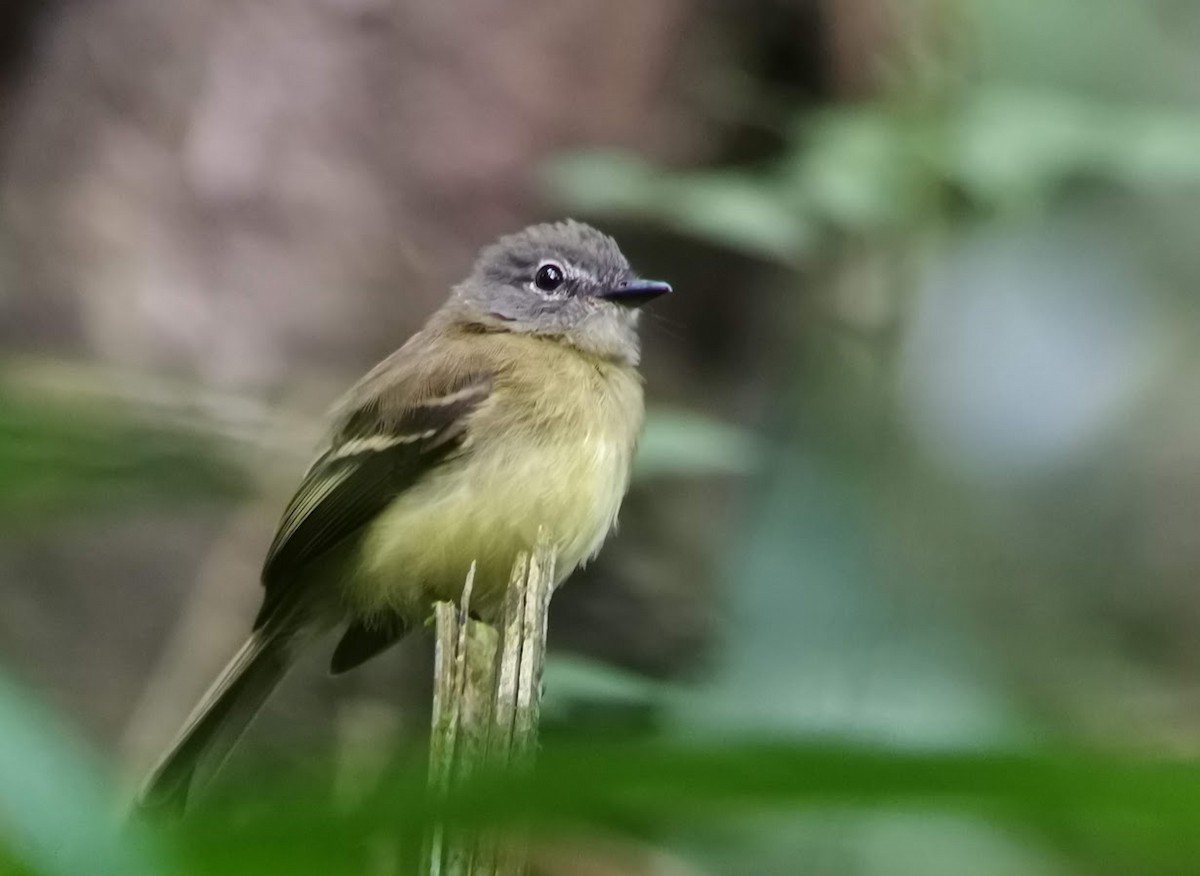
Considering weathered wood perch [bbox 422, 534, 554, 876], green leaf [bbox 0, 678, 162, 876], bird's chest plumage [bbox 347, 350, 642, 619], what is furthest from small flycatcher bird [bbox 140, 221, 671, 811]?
green leaf [bbox 0, 678, 162, 876]

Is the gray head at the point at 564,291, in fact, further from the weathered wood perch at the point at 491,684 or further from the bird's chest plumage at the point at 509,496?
the weathered wood perch at the point at 491,684

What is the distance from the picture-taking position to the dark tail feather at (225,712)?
2.88 metres

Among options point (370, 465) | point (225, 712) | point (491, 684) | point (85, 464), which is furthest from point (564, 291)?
point (85, 464)

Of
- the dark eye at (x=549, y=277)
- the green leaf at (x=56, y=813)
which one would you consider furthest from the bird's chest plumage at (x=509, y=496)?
the green leaf at (x=56, y=813)

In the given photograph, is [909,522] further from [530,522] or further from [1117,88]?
[1117,88]

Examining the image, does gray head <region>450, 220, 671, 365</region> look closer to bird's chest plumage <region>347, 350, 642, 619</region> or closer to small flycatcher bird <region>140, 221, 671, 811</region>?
small flycatcher bird <region>140, 221, 671, 811</region>

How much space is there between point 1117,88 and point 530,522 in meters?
2.86

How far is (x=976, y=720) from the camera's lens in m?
2.29

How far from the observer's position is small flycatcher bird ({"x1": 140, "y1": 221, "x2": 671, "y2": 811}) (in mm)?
2885

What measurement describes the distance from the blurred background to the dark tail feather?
0.15 metres

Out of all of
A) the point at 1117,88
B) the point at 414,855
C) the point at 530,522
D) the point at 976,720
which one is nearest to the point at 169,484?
the point at 414,855

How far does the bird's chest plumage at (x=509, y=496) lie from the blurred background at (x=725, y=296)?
0.46ft

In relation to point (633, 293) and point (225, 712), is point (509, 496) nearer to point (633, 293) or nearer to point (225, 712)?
point (633, 293)

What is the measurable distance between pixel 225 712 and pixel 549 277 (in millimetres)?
1214
